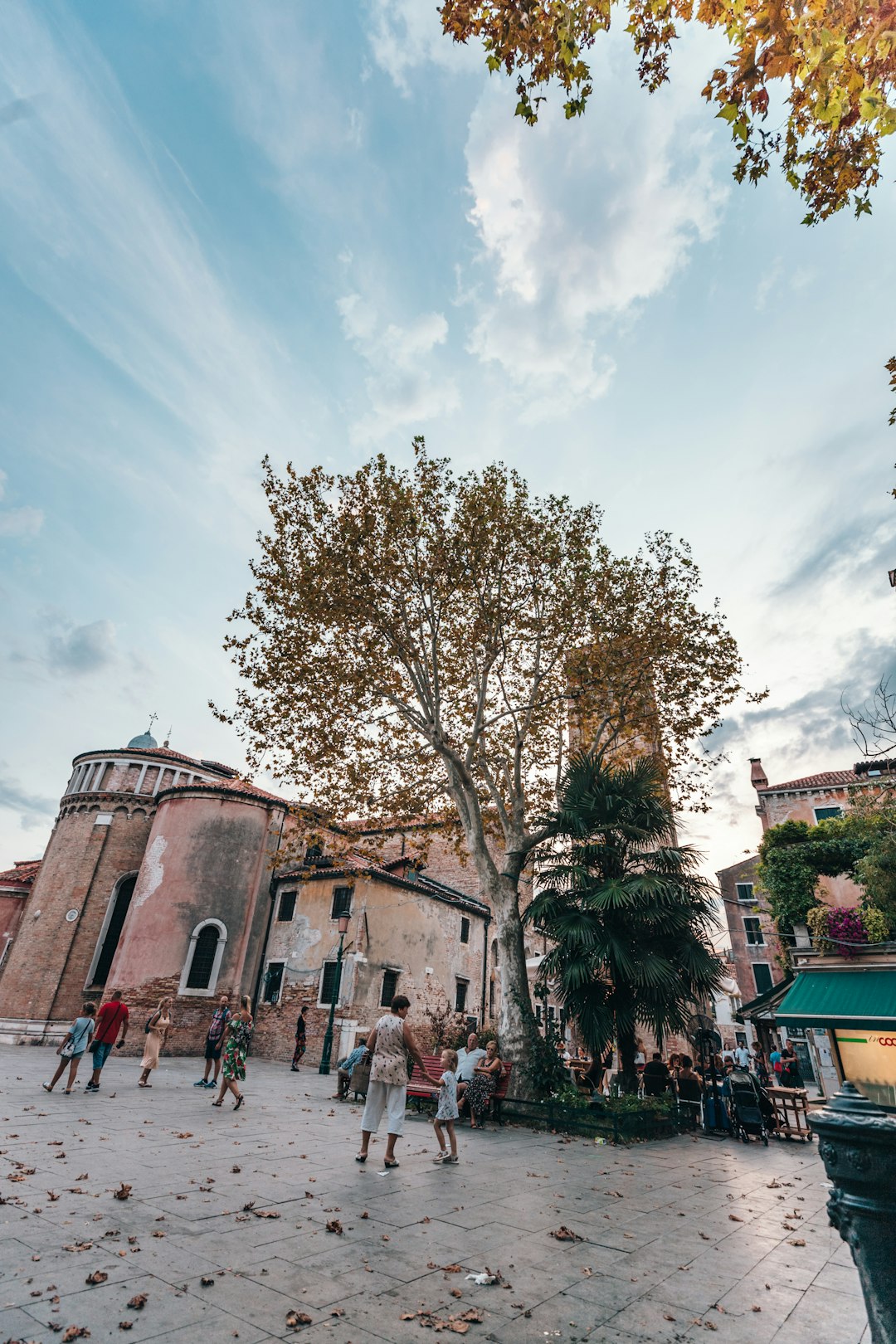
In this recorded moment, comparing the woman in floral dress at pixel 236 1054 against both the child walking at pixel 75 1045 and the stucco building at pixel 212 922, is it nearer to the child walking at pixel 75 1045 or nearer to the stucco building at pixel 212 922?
the child walking at pixel 75 1045

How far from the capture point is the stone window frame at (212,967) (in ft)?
69.3

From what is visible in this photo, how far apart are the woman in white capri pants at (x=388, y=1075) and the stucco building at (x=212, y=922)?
11.3 m

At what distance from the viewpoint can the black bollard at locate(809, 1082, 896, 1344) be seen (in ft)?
9.20

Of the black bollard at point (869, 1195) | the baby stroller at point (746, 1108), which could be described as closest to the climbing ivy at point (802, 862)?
the baby stroller at point (746, 1108)

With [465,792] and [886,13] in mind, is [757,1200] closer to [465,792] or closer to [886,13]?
[465,792]

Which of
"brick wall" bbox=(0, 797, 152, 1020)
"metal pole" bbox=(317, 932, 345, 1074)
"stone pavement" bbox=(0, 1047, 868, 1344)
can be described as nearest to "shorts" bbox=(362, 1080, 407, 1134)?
"stone pavement" bbox=(0, 1047, 868, 1344)

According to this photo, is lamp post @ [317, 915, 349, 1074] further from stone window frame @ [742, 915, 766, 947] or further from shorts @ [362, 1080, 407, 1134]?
stone window frame @ [742, 915, 766, 947]

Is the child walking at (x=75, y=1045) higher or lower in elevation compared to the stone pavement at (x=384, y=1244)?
higher

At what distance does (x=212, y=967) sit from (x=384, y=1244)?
780 inches

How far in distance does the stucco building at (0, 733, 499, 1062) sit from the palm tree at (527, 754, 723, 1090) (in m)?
7.85

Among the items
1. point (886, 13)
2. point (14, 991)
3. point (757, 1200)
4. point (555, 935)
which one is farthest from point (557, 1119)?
point (14, 991)

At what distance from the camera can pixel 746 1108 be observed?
11695 mm

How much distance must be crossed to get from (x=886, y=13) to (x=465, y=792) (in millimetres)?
12665

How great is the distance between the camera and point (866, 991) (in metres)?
14.1
